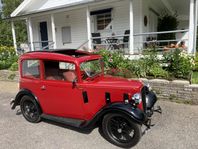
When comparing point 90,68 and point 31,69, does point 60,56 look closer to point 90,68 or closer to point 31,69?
point 90,68

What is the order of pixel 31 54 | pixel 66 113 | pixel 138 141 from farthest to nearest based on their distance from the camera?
pixel 31 54, pixel 66 113, pixel 138 141

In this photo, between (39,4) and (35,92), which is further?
(39,4)

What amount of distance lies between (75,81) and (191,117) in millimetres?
3008

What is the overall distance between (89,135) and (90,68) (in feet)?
4.67

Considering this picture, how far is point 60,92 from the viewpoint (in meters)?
3.89

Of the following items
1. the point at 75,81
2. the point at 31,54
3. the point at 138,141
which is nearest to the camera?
the point at 138,141

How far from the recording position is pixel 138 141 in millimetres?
3324

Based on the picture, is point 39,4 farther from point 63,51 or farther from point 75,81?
point 75,81

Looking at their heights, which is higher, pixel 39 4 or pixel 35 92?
pixel 39 4

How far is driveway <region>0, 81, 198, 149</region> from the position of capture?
3.46 metres

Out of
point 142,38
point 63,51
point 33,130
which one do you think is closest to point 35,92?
point 33,130

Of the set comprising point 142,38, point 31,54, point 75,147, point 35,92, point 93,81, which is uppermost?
point 142,38

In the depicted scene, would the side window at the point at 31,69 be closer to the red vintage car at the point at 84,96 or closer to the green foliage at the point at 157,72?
the red vintage car at the point at 84,96

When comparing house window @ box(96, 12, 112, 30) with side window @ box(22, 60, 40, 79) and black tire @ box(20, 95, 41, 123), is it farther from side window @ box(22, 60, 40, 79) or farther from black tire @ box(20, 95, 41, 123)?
black tire @ box(20, 95, 41, 123)
